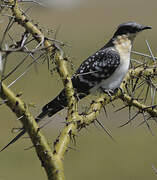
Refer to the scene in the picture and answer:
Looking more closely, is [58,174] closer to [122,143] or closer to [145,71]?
[145,71]

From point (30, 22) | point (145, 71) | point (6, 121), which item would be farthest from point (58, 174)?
point (6, 121)

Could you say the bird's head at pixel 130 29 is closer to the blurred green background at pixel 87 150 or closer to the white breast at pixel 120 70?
the white breast at pixel 120 70

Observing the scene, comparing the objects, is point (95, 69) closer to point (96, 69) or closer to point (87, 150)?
point (96, 69)

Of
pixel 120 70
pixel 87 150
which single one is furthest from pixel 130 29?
pixel 87 150

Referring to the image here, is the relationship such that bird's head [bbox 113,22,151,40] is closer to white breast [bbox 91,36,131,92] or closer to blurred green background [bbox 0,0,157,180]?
white breast [bbox 91,36,131,92]

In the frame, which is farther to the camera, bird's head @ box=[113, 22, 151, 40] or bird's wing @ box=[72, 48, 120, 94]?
bird's head @ box=[113, 22, 151, 40]

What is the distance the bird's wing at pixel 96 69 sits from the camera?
433cm

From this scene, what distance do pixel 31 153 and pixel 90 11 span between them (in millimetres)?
27543

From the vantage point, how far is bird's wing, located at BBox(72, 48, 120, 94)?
4328 mm

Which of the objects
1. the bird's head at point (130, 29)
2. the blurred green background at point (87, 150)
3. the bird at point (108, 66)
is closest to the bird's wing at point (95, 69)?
the bird at point (108, 66)

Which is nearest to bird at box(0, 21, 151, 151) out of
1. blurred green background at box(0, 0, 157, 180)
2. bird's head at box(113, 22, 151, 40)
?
bird's head at box(113, 22, 151, 40)

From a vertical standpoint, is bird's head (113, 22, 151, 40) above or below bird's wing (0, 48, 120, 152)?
above

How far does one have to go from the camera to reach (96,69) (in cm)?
449

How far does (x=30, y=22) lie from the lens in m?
2.85
